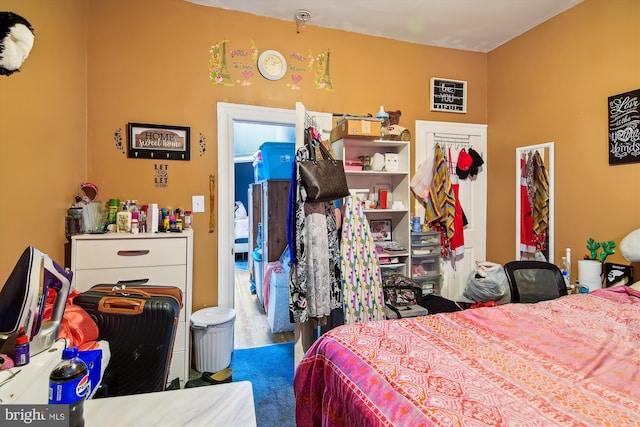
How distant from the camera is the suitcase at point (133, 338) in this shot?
1.45 metres

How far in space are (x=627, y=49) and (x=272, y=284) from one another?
11.1 ft

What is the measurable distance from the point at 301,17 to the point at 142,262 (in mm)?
2280

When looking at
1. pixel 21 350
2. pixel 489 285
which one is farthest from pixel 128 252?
pixel 489 285

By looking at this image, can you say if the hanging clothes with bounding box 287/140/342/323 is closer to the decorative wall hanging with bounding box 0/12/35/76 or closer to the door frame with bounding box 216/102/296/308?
the door frame with bounding box 216/102/296/308

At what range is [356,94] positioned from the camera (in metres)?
3.13

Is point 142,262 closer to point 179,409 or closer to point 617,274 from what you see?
point 179,409

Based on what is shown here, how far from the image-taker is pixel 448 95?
3404 millimetres

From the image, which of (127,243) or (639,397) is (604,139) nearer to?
(639,397)

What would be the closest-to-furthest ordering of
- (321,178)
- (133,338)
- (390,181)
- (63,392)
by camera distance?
(63,392) < (133,338) < (321,178) < (390,181)

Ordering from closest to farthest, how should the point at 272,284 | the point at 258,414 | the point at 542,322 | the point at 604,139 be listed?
the point at 542,322, the point at 258,414, the point at 604,139, the point at 272,284

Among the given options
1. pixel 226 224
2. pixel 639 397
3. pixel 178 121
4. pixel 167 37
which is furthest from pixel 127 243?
pixel 639 397

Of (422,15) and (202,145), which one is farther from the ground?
(422,15)

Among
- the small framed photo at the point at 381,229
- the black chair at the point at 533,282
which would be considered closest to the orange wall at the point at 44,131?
the small framed photo at the point at 381,229

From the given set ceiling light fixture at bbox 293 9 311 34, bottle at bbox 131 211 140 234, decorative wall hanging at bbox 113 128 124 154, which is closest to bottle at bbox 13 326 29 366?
bottle at bbox 131 211 140 234
